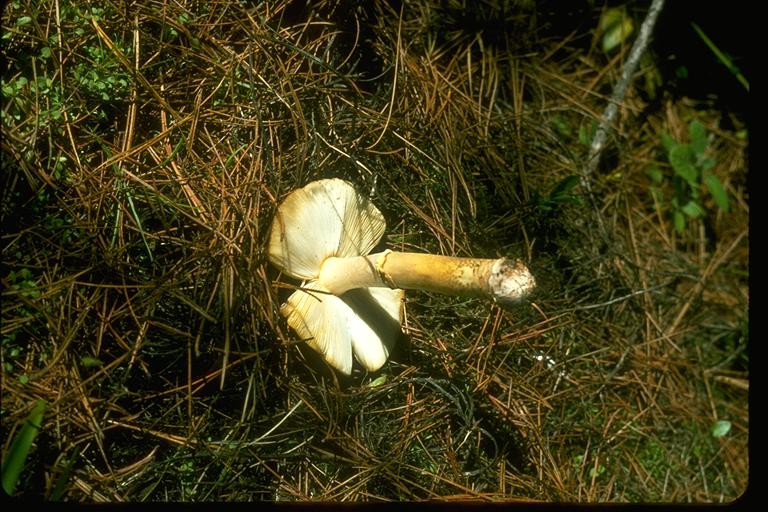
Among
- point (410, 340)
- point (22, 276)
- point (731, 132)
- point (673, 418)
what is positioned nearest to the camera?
point (22, 276)

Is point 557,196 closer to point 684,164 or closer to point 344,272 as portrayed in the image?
point 684,164

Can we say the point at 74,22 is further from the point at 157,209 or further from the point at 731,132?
the point at 731,132

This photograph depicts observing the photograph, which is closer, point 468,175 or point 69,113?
point 69,113

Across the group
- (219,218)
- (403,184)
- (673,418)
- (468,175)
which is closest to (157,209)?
(219,218)

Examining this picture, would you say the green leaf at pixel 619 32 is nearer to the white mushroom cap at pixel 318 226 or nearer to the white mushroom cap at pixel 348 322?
the white mushroom cap at pixel 318 226

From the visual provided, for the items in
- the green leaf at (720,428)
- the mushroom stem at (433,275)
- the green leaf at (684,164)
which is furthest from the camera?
the green leaf at (684,164)

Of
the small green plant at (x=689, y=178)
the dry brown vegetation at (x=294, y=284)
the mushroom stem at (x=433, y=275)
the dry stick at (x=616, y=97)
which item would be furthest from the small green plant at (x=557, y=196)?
the mushroom stem at (x=433, y=275)
